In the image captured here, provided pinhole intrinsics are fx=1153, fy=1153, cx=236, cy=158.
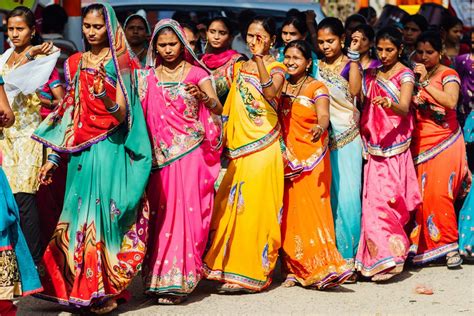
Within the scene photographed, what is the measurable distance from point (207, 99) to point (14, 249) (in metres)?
1.58

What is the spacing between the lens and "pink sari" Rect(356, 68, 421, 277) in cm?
773

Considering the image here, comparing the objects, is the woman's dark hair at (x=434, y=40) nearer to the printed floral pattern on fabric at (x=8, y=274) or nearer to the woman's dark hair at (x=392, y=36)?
the woman's dark hair at (x=392, y=36)

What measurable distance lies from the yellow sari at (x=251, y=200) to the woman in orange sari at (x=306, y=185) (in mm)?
159

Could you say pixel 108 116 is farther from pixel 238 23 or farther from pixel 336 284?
pixel 238 23

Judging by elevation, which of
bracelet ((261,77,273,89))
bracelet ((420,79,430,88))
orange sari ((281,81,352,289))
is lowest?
orange sari ((281,81,352,289))

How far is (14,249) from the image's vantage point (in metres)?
6.14

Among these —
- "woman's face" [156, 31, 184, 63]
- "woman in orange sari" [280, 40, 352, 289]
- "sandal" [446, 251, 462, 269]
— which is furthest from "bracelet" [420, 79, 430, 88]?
"woman's face" [156, 31, 184, 63]

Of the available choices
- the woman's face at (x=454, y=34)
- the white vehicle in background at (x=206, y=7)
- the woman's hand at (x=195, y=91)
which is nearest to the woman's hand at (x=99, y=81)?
the woman's hand at (x=195, y=91)

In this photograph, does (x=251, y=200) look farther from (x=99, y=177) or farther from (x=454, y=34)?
(x=454, y=34)

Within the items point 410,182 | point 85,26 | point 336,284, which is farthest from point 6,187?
point 410,182

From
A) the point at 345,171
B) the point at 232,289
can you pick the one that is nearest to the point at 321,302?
the point at 232,289

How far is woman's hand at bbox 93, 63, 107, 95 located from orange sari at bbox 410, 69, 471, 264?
245 centimetres

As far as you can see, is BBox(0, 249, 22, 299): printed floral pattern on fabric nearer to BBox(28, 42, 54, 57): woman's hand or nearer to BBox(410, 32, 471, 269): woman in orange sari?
BBox(28, 42, 54, 57): woman's hand

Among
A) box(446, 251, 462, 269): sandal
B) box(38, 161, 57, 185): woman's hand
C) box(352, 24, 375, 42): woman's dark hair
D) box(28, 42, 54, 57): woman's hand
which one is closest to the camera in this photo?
box(38, 161, 57, 185): woman's hand
